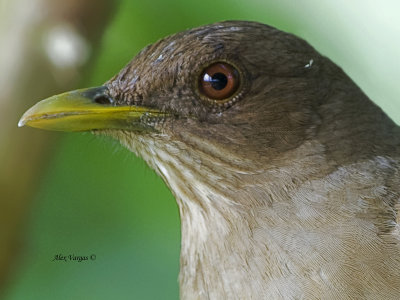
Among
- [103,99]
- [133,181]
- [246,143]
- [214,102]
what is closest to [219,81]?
[214,102]

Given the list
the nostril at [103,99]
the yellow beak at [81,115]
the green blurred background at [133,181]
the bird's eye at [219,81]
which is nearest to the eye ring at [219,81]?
the bird's eye at [219,81]

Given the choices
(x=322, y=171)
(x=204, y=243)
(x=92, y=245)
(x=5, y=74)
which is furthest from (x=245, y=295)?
(x=92, y=245)

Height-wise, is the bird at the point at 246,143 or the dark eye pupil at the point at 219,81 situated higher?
the dark eye pupil at the point at 219,81

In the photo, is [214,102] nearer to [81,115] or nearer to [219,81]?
[219,81]

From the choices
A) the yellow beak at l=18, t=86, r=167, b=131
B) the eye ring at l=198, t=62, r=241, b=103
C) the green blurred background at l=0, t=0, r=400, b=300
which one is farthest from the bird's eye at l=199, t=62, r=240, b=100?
the green blurred background at l=0, t=0, r=400, b=300

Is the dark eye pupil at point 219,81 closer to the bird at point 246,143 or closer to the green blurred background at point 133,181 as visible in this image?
the bird at point 246,143

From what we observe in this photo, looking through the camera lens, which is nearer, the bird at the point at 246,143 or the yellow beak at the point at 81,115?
the bird at the point at 246,143

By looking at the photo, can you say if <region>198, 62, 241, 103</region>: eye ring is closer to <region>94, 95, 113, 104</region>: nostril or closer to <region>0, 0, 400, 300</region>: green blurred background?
<region>94, 95, 113, 104</region>: nostril

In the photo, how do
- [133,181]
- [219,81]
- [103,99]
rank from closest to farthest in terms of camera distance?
1. [219,81]
2. [103,99]
3. [133,181]
